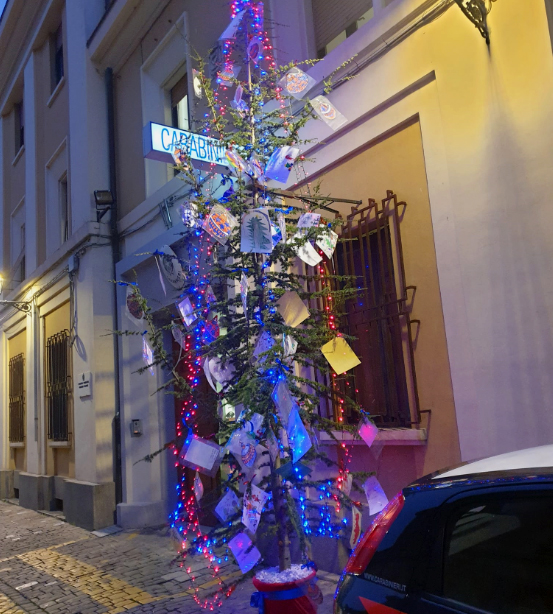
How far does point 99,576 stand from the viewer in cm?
638

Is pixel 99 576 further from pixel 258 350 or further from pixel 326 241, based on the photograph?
pixel 326 241

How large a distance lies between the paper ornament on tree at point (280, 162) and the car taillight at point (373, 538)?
9.51 feet

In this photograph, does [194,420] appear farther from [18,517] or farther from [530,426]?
[18,517]

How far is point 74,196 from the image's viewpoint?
11.0 meters

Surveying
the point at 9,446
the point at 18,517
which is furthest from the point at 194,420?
the point at 9,446

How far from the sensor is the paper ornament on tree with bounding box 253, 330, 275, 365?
4234mm

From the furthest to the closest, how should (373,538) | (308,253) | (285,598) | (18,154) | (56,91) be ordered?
1. (18,154)
2. (56,91)
3. (308,253)
4. (285,598)
5. (373,538)

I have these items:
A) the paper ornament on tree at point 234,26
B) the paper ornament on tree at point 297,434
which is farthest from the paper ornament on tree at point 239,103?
the paper ornament on tree at point 297,434

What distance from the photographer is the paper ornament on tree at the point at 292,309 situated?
4293 mm

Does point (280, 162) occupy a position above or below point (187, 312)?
above

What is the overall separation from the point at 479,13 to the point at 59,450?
10292 mm

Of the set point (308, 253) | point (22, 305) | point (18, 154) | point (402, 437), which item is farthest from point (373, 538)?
point (18, 154)

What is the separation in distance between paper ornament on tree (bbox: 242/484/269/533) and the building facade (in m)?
1.35

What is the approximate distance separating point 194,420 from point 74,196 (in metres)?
7.42
